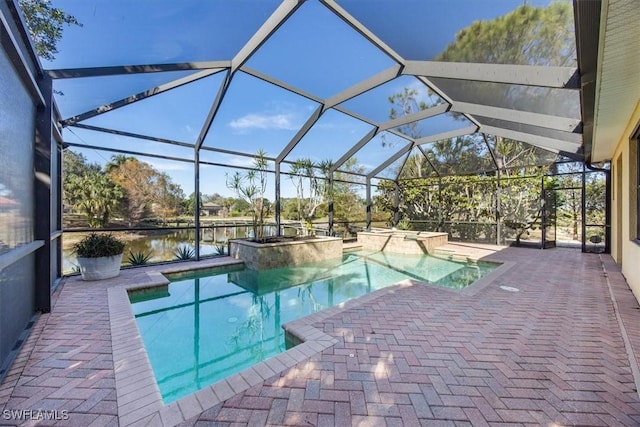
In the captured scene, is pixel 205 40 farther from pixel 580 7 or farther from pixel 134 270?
pixel 134 270

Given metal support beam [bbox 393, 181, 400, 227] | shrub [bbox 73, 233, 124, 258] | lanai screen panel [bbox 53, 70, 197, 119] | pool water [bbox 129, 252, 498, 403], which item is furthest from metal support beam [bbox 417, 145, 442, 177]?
A: shrub [bbox 73, 233, 124, 258]

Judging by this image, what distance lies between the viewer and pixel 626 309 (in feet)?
12.7

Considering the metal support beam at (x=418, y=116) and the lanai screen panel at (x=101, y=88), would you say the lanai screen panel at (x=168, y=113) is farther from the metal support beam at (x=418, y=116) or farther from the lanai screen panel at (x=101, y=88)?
the metal support beam at (x=418, y=116)

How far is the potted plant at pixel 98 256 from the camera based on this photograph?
213 inches

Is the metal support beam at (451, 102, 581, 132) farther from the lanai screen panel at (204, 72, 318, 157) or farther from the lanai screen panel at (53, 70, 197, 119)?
the lanai screen panel at (53, 70, 197, 119)

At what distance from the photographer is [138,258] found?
22.7 feet

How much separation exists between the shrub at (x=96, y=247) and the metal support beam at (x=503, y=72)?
7.18 meters

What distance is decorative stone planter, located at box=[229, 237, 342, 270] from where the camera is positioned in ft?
24.6

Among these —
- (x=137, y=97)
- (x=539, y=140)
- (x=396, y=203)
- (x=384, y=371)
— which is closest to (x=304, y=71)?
(x=137, y=97)

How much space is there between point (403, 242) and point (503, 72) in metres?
7.05

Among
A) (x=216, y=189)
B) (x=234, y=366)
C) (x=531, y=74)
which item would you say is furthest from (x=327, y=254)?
(x=531, y=74)

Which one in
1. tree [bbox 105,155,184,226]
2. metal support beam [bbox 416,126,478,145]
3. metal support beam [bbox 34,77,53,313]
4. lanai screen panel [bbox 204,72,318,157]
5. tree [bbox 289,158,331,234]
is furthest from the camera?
tree [bbox 289,158,331,234]

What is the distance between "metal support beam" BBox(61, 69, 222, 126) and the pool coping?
4122 mm

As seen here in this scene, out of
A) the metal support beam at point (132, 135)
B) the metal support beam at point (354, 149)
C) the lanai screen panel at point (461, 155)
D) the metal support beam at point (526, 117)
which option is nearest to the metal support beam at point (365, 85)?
the metal support beam at point (526, 117)
